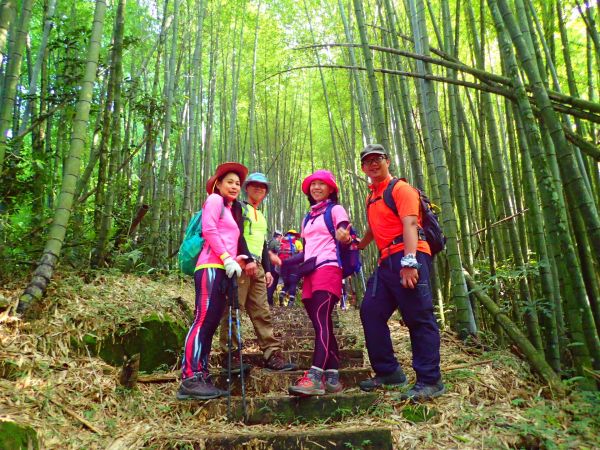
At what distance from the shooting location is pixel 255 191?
311cm

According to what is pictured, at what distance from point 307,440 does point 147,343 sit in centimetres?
134

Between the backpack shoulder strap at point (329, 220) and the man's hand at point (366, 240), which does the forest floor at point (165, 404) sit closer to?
the man's hand at point (366, 240)

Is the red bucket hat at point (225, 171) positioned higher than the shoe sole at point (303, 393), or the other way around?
the red bucket hat at point (225, 171)

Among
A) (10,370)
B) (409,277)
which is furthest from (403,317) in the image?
(10,370)

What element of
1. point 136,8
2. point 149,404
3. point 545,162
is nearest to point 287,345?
point 149,404

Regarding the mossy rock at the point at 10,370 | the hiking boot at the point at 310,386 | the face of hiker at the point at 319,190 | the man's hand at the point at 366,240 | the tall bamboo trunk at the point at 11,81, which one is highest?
the tall bamboo trunk at the point at 11,81

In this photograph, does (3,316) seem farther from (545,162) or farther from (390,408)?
(545,162)

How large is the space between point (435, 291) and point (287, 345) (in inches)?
52.4

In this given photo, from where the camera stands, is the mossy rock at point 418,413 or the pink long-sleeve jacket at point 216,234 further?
the pink long-sleeve jacket at point 216,234

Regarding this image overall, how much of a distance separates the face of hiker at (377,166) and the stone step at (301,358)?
1.37 metres

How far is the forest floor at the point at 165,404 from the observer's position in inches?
69.3

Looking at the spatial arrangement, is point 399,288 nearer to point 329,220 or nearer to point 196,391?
point 329,220

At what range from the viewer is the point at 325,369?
234 cm

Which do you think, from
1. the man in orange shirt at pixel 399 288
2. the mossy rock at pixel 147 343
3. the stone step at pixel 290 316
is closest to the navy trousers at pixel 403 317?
the man in orange shirt at pixel 399 288
